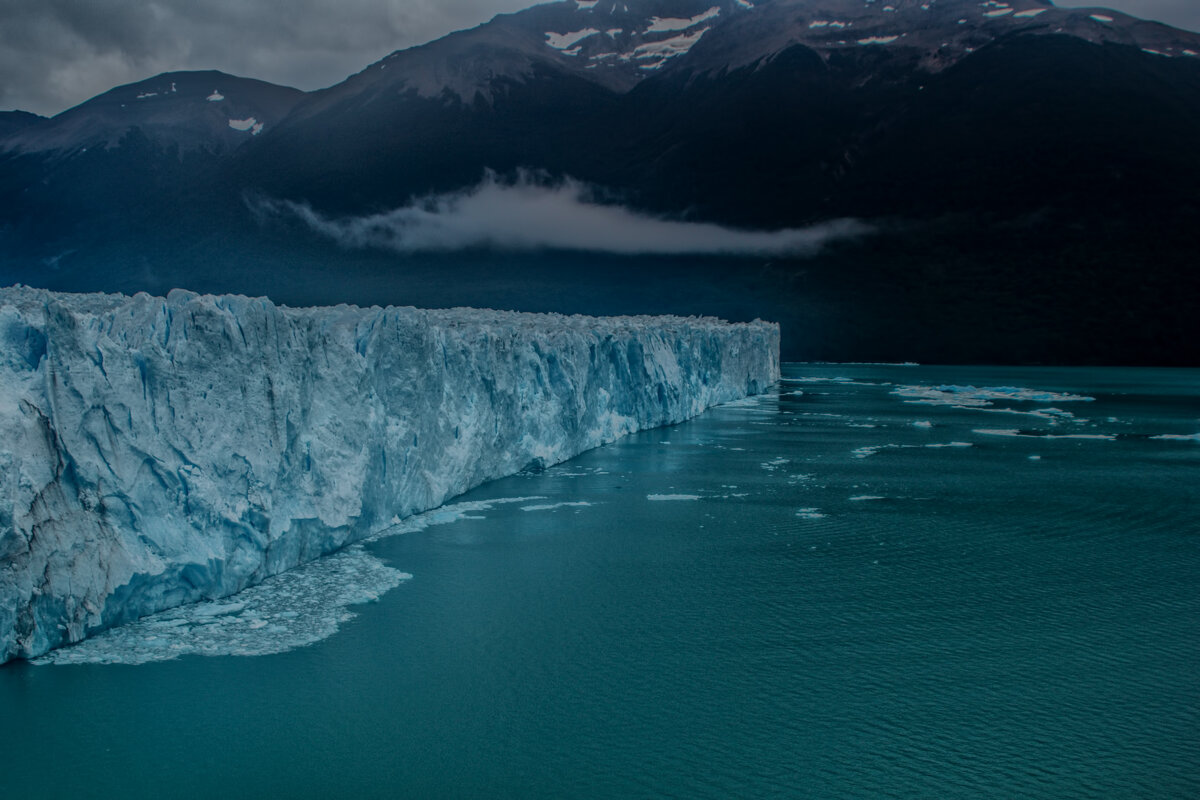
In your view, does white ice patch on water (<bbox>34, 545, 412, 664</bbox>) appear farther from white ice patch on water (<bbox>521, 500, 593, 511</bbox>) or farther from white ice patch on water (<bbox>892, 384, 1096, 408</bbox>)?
white ice patch on water (<bbox>892, 384, 1096, 408</bbox>)

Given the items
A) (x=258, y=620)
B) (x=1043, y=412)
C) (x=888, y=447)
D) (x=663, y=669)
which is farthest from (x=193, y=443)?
(x=1043, y=412)

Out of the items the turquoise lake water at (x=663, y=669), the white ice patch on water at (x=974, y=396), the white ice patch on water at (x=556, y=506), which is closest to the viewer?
the turquoise lake water at (x=663, y=669)

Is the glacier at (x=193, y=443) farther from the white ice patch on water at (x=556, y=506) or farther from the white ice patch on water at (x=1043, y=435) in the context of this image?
the white ice patch on water at (x=1043, y=435)

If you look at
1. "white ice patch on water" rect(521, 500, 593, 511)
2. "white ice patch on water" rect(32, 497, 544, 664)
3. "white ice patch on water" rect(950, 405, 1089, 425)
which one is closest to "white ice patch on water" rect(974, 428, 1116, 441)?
"white ice patch on water" rect(950, 405, 1089, 425)

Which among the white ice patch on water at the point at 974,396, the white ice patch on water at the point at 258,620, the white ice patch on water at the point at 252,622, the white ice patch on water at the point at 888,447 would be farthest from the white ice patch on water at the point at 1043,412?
the white ice patch on water at the point at 252,622

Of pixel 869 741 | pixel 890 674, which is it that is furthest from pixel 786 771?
pixel 890 674
